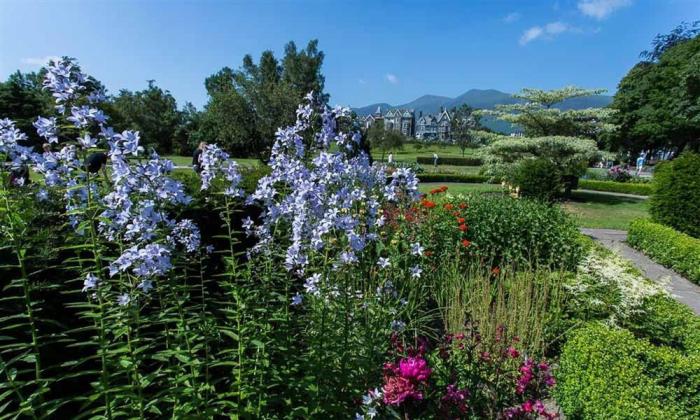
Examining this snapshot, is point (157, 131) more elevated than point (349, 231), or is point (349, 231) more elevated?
point (157, 131)

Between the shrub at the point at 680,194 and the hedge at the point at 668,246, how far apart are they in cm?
93

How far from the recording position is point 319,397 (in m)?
2.26

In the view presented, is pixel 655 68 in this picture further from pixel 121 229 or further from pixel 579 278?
pixel 121 229

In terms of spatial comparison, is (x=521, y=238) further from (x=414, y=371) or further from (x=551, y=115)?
(x=551, y=115)

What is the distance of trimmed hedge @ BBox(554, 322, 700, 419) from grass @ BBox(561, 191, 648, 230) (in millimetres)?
8247

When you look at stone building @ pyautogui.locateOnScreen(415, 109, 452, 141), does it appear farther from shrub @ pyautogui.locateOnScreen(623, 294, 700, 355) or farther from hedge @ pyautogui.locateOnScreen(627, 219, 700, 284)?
shrub @ pyautogui.locateOnScreen(623, 294, 700, 355)

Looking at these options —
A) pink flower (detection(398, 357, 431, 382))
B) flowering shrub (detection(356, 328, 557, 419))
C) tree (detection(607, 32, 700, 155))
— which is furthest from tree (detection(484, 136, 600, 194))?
pink flower (detection(398, 357, 431, 382))

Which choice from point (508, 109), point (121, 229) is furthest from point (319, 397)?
point (508, 109)

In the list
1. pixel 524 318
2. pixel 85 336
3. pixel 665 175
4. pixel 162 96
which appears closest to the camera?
pixel 85 336

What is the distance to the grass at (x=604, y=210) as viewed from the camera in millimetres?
12359

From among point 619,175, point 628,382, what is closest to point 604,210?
point 619,175

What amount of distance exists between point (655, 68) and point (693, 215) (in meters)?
35.2

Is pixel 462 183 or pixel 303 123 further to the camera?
pixel 462 183

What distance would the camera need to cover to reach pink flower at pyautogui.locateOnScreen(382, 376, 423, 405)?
82.3 inches
